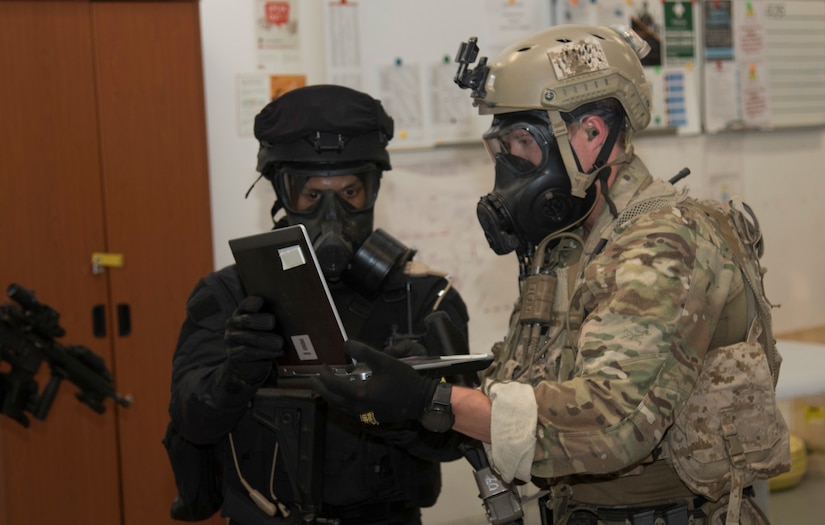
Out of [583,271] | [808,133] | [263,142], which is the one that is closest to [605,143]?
[583,271]

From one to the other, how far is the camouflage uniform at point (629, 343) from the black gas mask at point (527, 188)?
0.11 m

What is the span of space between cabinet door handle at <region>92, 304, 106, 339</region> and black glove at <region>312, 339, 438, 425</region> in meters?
1.93

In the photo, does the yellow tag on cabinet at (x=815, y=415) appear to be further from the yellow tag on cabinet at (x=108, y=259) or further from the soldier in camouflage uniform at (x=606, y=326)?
the yellow tag on cabinet at (x=108, y=259)

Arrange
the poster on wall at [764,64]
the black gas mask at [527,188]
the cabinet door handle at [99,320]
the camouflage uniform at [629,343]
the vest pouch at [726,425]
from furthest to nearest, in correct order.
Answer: the poster on wall at [764,64] < the cabinet door handle at [99,320] < the black gas mask at [527,188] < the vest pouch at [726,425] < the camouflage uniform at [629,343]

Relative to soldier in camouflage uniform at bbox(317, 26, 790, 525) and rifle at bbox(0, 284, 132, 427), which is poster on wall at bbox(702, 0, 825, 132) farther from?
rifle at bbox(0, 284, 132, 427)

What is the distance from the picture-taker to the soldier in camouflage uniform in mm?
1326

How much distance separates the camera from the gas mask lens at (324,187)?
2.07 m

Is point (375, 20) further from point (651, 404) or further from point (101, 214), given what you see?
point (651, 404)

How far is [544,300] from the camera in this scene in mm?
1663

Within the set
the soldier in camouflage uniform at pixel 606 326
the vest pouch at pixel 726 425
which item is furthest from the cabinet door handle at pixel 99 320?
the vest pouch at pixel 726 425

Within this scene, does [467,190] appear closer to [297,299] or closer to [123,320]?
[123,320]

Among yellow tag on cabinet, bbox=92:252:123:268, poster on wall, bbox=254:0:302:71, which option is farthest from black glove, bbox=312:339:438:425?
poster on wall, bbox=254:0:302:71

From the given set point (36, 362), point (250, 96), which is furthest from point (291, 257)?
point (250, 96)

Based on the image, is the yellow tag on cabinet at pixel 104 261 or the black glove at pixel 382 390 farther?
the yellow tag on cabinet at pixel 104 261
